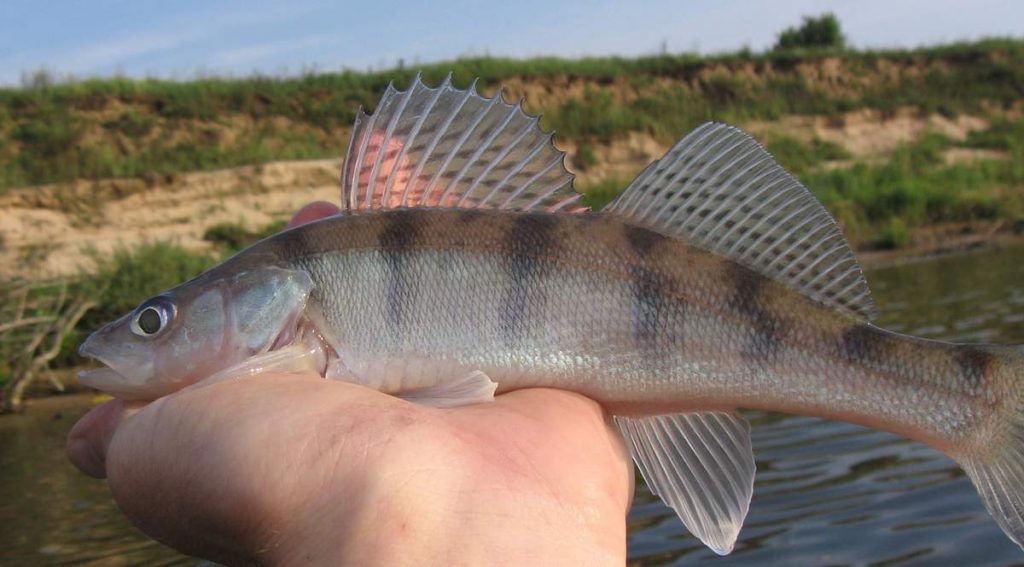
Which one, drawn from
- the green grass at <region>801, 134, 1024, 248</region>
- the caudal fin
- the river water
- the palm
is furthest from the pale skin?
the green grass at <region>801, 134, 1024, 248</region>

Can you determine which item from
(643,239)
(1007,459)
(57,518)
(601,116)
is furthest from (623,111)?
(1007,459)

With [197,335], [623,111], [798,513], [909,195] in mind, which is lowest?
[909,195]

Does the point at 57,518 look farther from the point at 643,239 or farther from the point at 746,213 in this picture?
the point at 746,213

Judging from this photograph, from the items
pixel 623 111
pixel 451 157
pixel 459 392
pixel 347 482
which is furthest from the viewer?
pixel 623 111

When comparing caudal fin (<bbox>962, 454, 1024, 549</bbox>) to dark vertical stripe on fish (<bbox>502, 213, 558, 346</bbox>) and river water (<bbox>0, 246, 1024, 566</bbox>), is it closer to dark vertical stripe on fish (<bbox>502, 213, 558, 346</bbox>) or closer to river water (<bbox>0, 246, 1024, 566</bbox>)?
dark vertical stripe on fish (<bbox>502, 213, 558, 346</bbox>)

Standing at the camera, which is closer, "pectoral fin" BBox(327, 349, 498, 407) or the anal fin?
"pectoral fin" BBox(327, 349, 498, 407)

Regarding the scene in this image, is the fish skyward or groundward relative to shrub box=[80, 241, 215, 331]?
skyward

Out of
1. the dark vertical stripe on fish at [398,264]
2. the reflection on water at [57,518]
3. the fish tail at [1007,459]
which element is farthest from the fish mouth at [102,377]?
the reflection on water at [57,518]
